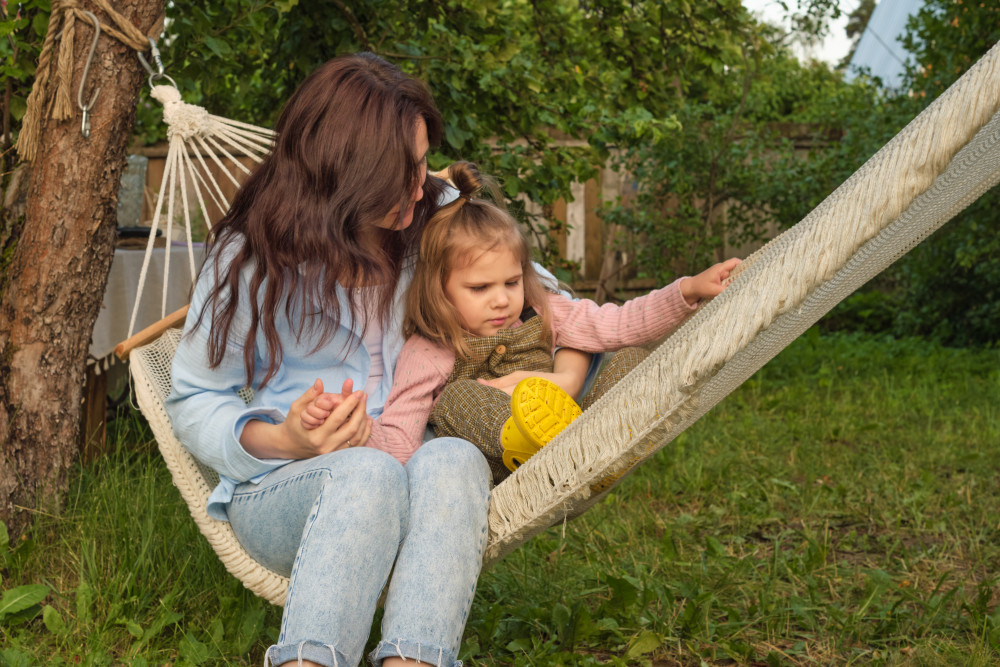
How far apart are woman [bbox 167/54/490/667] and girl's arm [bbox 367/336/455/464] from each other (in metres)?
0.03

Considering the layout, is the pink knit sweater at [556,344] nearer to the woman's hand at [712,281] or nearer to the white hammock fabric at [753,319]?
the woman's hand at [712,281]

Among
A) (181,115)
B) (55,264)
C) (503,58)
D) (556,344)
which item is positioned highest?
(503,58)

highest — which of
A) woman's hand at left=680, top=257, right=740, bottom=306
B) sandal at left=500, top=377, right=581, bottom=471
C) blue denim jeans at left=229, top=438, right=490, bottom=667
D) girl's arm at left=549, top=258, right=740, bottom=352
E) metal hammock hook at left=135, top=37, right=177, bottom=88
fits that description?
woman's hand at left=680, top=257, right=740, bottom=306

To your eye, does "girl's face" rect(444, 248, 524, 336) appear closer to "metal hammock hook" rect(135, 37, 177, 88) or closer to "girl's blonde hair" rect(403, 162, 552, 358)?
"girl's blonde hair" rect(403, 162, 552, 358)

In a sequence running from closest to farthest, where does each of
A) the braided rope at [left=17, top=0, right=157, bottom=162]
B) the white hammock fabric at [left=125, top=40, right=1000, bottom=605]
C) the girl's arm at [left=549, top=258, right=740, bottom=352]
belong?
the white hammock fabric at [left=125, top=40, right=1000, bottom=605] → the girl's arm at [left=549, top=258, right=740, bottom=352] → the braided rope at [left=17, top=0, right=157, bottom=162]

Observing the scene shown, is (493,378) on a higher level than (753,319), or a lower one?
lower

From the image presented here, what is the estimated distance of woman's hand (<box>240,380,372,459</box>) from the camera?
1315 millimetres

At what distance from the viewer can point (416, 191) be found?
160 cm

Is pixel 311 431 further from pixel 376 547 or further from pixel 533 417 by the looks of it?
pixel 533 417

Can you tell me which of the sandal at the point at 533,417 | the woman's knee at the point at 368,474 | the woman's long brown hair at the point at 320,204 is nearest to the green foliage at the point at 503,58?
the woman's long brown hair at the point at 320,204

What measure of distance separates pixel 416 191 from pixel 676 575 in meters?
1.12

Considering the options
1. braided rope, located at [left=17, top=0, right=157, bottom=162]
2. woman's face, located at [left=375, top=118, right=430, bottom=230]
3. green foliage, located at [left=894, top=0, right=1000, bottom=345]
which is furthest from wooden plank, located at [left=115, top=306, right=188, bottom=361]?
green foliage, located at [left=894, top=0, right=1000, bottom=345]

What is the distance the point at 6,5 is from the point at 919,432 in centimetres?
308

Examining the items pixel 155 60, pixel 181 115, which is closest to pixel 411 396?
pixel 181 115
